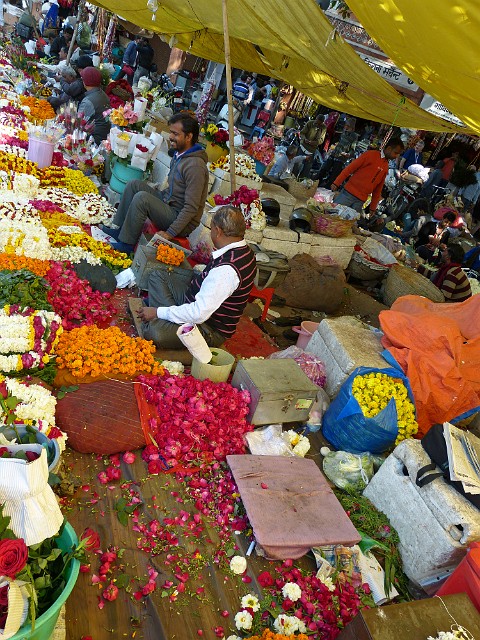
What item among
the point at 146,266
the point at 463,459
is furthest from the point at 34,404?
the point at 463,459

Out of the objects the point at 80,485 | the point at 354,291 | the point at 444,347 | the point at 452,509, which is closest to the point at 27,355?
the point at 80,485

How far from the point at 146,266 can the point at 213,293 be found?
4.28ft

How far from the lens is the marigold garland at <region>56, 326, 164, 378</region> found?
3.36m

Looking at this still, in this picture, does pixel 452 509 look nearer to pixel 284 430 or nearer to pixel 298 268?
pixel 284 430

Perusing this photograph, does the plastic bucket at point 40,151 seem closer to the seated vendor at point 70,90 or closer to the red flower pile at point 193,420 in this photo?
the seated vendor at point 70,90

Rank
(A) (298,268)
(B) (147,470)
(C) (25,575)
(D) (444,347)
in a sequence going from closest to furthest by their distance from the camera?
(C) (25,575) → (B) (147,470) → (D) (444,347) → (A) (298,268)

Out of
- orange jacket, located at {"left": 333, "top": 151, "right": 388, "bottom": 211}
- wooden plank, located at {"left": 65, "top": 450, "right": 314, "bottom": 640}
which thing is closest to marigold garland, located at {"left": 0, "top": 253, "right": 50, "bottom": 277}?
wooden plank, located at {"left": 65, "top": 450, "right": 314, "bottom": 640}

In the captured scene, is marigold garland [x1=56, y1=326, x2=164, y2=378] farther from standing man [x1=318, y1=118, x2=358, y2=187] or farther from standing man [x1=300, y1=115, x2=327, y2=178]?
standing man [x1=300, y1=115, x2=327, y2=178]

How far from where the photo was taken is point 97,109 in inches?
318

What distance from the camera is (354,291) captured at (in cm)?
764

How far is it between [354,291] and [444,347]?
144 inches

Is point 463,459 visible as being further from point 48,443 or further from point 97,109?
point 97,109

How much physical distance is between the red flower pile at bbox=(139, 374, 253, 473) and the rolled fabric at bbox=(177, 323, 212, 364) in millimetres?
188

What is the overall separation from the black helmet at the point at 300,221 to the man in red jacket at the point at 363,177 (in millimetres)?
1085
